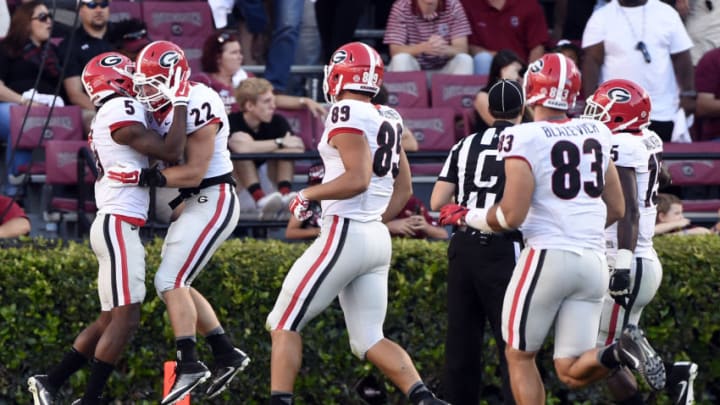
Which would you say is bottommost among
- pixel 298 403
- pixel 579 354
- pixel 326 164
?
pixel 298 403

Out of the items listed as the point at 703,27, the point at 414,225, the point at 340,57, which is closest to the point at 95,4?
the point at 414,225

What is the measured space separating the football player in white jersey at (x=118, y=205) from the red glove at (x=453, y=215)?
1.38m

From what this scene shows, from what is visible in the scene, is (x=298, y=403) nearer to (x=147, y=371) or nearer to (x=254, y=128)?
(x=147, y=371)

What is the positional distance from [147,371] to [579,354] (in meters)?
2.78

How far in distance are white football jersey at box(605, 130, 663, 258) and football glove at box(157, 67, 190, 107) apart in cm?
217

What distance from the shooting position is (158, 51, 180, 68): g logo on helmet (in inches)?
322

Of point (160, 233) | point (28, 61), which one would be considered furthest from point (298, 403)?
point (28, 61)

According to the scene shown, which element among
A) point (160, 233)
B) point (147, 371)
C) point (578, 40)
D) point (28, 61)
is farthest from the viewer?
point (578, 40)

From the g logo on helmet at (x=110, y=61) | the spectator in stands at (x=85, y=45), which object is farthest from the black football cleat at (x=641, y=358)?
the spectator in stands at (x=85, y=45)

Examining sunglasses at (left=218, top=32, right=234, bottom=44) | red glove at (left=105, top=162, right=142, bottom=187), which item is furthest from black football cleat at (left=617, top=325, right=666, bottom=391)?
sunglasses at (left=218, top=32, right=234, bottom=44)

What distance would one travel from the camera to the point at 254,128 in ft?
36.2

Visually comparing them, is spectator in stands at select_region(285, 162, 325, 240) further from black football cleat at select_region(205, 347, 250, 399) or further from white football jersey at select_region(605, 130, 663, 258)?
white football jersey at select_region(605, 130, 663, 258)

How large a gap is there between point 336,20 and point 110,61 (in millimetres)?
4227

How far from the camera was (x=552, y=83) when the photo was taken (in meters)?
7.60
